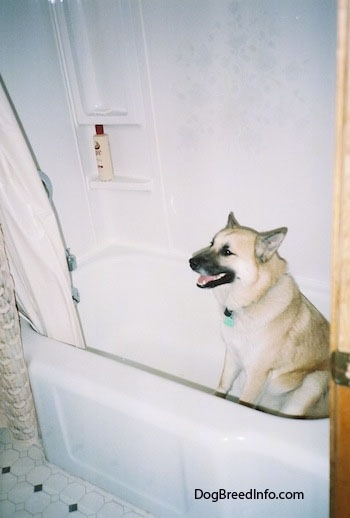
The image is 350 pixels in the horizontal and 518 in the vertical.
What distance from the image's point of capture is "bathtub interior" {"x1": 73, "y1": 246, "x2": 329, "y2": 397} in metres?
2.12

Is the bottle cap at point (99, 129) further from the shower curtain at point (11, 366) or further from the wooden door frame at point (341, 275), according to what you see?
the wooden door frame at point (341, 275)

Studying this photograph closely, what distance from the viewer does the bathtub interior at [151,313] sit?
212 cm

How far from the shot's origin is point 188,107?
1846 millimetres

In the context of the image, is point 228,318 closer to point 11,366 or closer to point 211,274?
point 211,274

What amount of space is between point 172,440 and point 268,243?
717 mm

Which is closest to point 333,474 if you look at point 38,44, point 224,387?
point 224,387

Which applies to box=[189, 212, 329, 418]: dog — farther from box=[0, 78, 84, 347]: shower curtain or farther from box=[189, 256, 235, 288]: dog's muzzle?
box=[0, 78, 84, 347]: shower curtain

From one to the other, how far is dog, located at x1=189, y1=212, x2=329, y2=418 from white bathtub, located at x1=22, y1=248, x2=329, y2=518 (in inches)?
12.4

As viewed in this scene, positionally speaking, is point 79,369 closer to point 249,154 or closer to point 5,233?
point 5,233

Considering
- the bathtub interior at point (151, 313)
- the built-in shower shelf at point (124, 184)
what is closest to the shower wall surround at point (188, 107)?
the built-in shower shelf at point (124, 184)

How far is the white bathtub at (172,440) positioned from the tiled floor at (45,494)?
4 centimetres

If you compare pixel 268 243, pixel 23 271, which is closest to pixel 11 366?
pixel 23 271

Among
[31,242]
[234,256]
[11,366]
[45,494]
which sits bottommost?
[45,494]

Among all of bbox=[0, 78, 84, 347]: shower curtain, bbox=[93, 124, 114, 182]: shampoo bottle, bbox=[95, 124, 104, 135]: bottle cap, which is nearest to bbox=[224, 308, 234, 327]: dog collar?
bbox=[0, 78, 84, 347]: shower curtain
